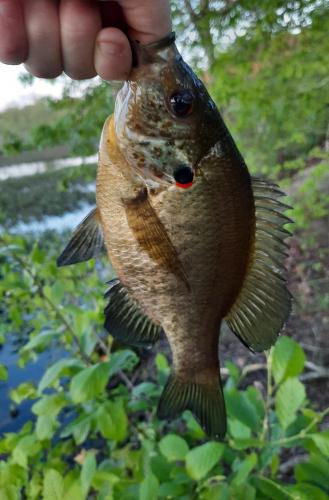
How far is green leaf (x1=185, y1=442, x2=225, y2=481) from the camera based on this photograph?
4.61 ft

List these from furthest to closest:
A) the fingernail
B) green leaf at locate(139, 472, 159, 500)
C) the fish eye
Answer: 1. green leaf at locate(139, 472, 159, 500)
2. the fish eye
3. the fingernail

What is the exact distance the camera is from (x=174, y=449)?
5.30ft

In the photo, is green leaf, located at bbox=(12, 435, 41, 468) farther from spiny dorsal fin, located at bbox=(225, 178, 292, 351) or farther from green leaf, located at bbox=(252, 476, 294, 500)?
spiny dorsal fin, located at bbox=(225, 178, 292, 351)

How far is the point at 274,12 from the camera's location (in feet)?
10.4

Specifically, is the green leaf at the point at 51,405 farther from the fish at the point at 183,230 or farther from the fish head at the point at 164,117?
the fish head at the point at 164,117

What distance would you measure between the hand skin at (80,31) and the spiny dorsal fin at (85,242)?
1.26 feet

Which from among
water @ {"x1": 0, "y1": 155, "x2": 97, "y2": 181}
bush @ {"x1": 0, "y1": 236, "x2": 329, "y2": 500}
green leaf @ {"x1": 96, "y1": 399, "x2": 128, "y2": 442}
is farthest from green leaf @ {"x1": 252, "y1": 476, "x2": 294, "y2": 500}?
water @ {"x1": 0, "y1": 155, "x2": 97, "y2": 181}

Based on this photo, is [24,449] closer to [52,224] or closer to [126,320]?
[126,320]

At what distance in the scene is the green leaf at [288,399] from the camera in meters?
1.39

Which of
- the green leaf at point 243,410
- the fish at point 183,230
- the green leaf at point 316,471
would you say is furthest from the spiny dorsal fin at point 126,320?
the green leaf at point 316,471

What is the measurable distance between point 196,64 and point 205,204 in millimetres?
3397

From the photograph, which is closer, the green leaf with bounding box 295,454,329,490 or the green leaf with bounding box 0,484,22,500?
the green leaf with bounding box 0,484,22,500

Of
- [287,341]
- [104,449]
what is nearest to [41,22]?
[287,341]

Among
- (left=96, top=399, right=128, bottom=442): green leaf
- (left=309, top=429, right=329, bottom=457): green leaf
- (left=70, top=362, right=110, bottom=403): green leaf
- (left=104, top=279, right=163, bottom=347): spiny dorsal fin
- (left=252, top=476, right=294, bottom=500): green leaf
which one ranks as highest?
(left=104, top=279, right=163, bottom=347): spiny dorsal fin
